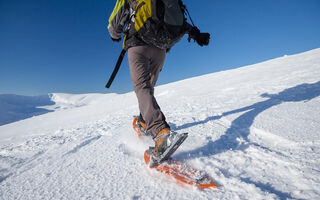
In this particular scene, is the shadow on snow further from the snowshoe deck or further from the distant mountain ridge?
the distant mountain ridge

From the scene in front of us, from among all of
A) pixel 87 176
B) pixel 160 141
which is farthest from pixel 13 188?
pixel 160 141

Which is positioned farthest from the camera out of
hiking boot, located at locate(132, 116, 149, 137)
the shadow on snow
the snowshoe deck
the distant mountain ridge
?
the distant mountain ridge

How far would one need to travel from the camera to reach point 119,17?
145cm

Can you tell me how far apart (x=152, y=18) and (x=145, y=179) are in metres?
1.19

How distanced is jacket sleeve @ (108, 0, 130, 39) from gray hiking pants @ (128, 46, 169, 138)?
29 cm

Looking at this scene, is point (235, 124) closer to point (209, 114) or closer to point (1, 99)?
point (209, 114)

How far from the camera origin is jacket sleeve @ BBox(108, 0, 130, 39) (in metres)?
1.42

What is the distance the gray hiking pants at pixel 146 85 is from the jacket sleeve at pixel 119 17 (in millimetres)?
286

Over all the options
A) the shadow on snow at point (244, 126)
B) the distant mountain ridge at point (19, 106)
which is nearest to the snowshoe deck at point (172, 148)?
the shadow on snow at point (244, 126)

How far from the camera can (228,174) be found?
3.37ft

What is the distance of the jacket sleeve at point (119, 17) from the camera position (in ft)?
4.64

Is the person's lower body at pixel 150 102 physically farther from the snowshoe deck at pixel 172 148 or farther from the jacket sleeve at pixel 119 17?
the jacket sleeve at pixel 119 17

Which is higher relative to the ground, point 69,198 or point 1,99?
point 1,99

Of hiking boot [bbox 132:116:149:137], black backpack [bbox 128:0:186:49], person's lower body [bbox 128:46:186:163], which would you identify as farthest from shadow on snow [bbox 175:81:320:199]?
black backpack [bbox 128:0:186:49]
